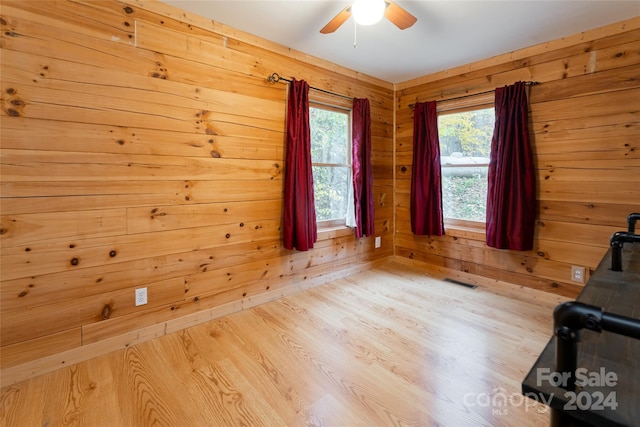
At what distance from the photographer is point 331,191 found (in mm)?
3533

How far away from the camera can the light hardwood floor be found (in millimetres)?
1563

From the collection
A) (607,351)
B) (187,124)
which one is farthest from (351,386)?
(187,124)

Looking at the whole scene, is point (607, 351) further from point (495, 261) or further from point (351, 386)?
point (495, 261)

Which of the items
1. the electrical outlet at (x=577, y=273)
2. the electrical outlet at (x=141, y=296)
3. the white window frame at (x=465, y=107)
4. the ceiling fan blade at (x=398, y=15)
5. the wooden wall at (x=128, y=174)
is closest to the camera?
the wooden wall at (x=128, y=174)

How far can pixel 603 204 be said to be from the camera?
2611mm

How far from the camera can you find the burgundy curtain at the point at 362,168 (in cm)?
350

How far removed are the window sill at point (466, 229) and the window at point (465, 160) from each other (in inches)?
2.0

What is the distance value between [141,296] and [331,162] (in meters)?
2.21

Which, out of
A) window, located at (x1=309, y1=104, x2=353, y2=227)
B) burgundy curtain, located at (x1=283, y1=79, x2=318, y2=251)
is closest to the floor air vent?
window, located at (x1=309, y1=104, x2=353, y2=227)

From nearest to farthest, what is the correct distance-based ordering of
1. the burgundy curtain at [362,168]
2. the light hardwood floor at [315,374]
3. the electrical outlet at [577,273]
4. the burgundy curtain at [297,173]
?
1. the light hardwood floor at [315,374]
2. the electrical outlet at [577,273]
3. the burgundy curtain at [297,173]
4. the burgundy curtain at [362,168]

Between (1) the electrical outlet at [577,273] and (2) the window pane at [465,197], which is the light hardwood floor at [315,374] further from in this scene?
(2) the window pane at [465,197]

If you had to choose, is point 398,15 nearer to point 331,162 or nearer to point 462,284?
point 331,162

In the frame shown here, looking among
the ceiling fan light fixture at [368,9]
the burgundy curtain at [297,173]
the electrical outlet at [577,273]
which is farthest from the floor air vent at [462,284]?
the ceiling fan light fixture at [368,9]

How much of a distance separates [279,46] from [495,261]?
3072 millimetres
